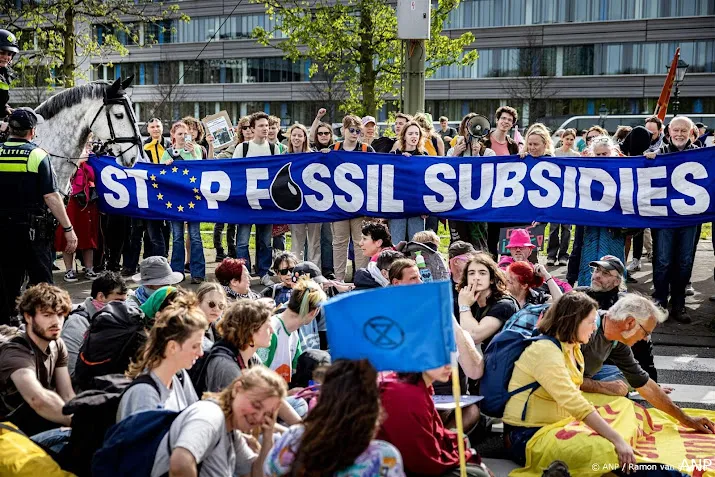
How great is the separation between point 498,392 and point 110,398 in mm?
2656

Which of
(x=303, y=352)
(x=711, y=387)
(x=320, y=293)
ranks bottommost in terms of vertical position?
(x=711, y=387)

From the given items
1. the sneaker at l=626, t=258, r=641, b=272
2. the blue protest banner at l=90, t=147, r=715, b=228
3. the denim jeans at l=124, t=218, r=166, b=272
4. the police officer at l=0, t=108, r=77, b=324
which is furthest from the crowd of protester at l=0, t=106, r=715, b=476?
the sneaker at l=626, t=258, r=641, b=272

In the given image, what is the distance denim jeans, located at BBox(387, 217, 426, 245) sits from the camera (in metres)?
11.5

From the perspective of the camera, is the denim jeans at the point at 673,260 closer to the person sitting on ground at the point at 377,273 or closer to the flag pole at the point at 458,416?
the person sitting on ground at the point at 377,273

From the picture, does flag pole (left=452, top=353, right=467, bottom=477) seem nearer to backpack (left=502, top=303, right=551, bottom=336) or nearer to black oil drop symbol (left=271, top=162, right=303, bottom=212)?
backpack (left=502, top=303, right=551, bottom=336)

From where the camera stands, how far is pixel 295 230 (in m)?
12.2

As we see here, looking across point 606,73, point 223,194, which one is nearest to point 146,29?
point 606,73

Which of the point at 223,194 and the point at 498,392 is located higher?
the point at 223,194

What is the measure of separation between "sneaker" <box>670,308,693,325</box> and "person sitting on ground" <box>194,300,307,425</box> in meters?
6.17

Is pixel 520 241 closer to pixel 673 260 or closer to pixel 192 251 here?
pixel 673 260

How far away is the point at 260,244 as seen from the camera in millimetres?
12312

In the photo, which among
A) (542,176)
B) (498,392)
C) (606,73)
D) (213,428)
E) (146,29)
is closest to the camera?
(213,428)

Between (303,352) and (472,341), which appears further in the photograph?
(303,352)

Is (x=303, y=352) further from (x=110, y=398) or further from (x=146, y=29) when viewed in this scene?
(x=146, y=29)
